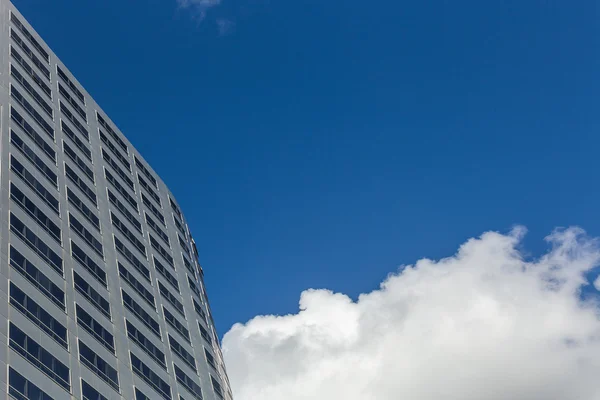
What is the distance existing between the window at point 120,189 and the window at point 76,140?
9.63 ft

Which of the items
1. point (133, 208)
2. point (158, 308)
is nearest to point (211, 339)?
point (158, 308)

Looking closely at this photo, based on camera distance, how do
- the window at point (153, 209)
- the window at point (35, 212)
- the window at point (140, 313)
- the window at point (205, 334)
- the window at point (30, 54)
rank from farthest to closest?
the window at point (153, 209) < the window at point (205, 334) < the window at point (30, 54) < the window at point (140, 313) < the window at point (35, 212)

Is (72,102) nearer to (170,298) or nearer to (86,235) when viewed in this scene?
(86,235)

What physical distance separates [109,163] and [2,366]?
132 feet

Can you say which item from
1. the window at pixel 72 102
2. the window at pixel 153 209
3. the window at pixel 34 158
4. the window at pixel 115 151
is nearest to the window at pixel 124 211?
the window at pixel 153 209

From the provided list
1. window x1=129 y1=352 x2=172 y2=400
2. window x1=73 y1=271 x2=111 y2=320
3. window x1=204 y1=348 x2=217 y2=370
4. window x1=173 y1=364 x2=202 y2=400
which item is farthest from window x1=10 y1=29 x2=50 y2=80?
window x1=129 y1=352 x2=172 y2=400

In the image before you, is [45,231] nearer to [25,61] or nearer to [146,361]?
[146,361]

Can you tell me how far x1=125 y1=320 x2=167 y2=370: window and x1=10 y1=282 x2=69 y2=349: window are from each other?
1012cm

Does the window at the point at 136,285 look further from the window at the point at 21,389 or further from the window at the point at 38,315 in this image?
the window at the point at 21,389

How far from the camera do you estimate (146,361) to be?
5569 centimetres

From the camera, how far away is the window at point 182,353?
206 feet

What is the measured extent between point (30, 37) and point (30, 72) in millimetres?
8378

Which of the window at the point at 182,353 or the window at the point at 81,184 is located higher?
the window at the point at 81,184

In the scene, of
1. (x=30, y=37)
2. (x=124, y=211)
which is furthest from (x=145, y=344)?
(x=30, y=37)
